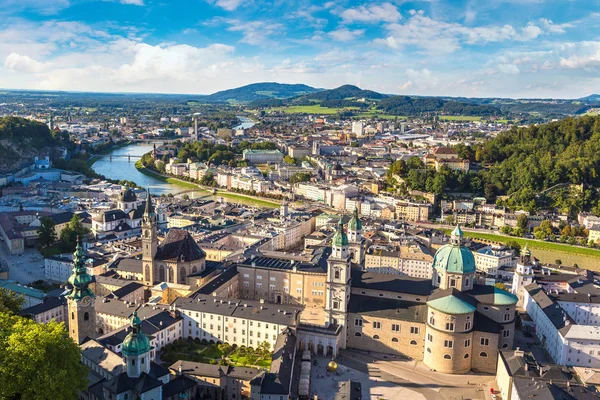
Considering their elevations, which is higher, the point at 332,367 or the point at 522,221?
the point at 522,221

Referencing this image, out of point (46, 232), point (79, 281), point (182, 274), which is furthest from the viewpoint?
point (46, 232)

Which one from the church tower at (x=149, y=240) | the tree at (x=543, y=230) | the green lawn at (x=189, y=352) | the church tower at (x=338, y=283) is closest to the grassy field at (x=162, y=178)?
the tree at (x=543, y=230)

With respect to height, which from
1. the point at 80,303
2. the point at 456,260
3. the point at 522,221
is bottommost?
the point at 522,221

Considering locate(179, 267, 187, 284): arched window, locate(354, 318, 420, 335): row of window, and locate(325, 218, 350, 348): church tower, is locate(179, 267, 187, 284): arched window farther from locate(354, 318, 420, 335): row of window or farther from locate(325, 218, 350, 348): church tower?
locate(354, 318, 420, 335): row of window

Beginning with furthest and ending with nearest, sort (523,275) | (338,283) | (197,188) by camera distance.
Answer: (197,188)
(523,275)
(338,283)

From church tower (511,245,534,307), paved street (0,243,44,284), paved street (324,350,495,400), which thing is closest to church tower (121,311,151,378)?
paved street (324,350,495,400)

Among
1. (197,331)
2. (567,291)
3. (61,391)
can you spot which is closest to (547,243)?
(567,291)

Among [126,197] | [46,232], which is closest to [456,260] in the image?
[46,232]

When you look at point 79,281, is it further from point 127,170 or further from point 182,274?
point 127,170

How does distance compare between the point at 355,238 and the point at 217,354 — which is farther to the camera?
the point at 355,238
